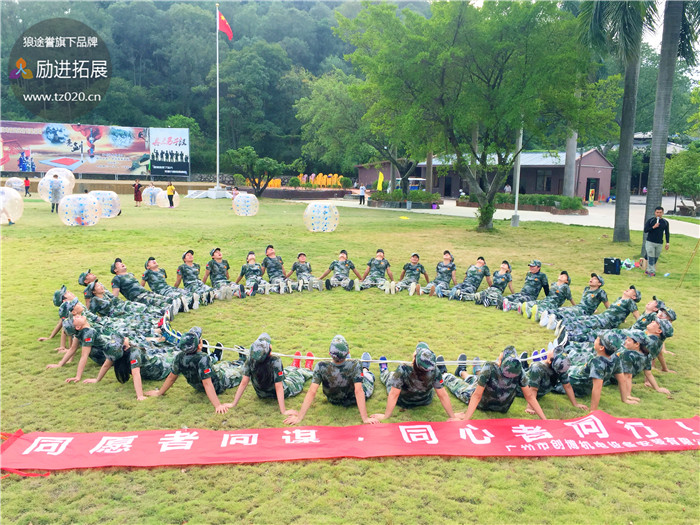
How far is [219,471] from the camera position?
5.93 meters

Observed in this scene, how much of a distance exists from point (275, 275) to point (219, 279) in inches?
57.7

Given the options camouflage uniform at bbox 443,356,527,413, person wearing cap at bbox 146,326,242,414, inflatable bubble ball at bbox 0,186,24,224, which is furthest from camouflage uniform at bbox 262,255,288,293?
inflatable bubble ball at bbox 0,186,24,224

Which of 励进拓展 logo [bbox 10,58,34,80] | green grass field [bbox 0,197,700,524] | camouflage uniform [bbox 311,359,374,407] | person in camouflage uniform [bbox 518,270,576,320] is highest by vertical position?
励进拓展 logo [bbox 10,58,34,80]

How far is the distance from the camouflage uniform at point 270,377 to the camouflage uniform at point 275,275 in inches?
227

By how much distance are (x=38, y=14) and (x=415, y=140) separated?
6924cm

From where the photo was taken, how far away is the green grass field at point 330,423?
5.31m

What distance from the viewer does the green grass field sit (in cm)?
531

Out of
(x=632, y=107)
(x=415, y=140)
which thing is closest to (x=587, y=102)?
(x=632, y=107)

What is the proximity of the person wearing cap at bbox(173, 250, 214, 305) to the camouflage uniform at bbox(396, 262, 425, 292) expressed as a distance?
4.89m

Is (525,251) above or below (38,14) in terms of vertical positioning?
below

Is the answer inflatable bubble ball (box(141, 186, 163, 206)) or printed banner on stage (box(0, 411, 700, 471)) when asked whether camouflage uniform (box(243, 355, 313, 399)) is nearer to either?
printed banner on stage (box(0, 411, 700, 471))

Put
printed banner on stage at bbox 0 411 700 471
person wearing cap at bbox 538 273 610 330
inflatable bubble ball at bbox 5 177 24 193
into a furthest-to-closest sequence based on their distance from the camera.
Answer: inflatable bubble ball at bbox 5 177 24 193 < person wearing cap at bbox 538 273 610 330 < printed banner on stage at bbox 0 411 700 471

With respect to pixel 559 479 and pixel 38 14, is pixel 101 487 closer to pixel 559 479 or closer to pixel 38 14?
pixel 559 479

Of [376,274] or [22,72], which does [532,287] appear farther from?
[22,72]
